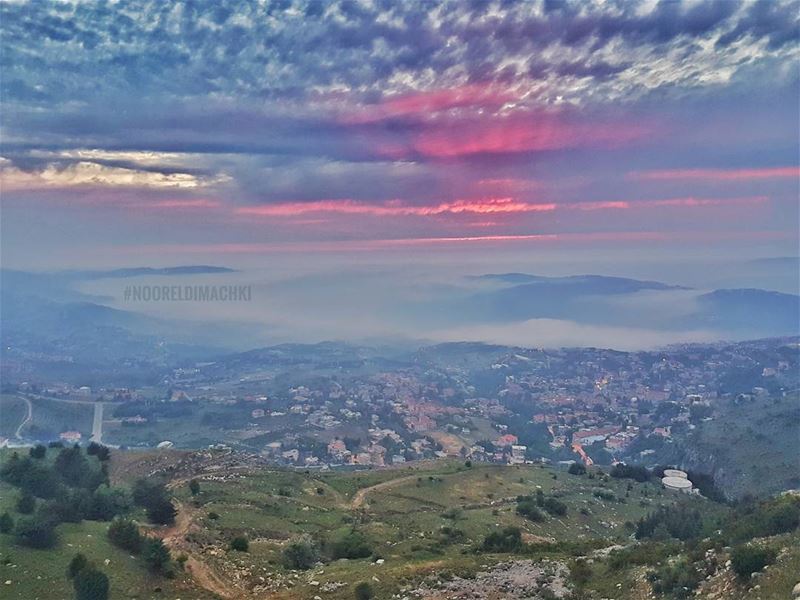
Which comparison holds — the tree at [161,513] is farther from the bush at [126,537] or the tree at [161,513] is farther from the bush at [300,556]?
the bush at [300,556]

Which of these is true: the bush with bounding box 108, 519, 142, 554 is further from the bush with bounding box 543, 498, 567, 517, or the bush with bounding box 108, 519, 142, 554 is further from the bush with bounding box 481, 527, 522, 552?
the bush with bounding box 543, 498, 567, 517

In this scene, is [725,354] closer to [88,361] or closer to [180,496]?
[180,496]

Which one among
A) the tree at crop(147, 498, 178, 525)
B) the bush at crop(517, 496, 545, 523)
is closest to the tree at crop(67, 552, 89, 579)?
the tree at crop(147, 498, 178, 525)

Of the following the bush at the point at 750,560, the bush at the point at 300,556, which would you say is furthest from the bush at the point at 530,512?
the bush at the point at 750,560

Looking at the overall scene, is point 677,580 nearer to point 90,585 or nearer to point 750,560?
point 750,560

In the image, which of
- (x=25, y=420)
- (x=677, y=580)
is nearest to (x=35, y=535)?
(x=677, y=580)

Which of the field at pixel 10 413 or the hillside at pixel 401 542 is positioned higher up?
the hillside at pixel 401 542
